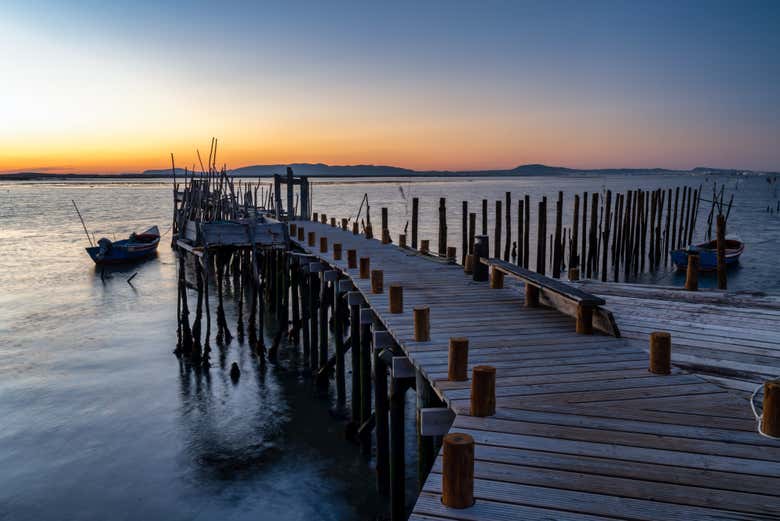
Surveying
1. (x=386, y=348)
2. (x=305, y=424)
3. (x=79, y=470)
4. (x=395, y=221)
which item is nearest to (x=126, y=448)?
(x=79, y=470)

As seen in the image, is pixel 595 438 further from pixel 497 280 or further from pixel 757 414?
pixel 497 280

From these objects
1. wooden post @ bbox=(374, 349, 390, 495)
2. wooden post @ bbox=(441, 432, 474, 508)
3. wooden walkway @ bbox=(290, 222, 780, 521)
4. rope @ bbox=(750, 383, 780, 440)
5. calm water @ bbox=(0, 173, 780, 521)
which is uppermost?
wooden post @ bbox=(441, 432, 474, 508)

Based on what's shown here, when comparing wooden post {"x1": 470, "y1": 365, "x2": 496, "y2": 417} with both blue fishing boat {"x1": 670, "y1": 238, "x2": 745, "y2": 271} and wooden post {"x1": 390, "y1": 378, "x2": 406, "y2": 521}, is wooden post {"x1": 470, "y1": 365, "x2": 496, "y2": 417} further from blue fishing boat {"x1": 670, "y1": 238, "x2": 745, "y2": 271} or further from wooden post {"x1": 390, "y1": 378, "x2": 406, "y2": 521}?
blue fishing boat {"x1": 670, "y1": 238, "x2": 745, "y2": 271}

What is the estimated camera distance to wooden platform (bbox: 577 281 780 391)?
6.40 m

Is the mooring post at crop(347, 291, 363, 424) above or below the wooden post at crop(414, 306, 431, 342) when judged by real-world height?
below

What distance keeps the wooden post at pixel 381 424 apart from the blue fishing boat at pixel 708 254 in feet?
72.7

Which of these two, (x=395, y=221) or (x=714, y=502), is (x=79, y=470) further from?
(x=395, y=221)

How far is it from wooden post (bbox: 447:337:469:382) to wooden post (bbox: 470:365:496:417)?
736mm

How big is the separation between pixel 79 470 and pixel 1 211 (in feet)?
238

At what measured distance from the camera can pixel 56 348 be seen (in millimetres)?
17109

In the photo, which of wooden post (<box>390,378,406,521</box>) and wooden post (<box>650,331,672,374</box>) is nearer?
wooden post (<box>650,331,672,374</box>)

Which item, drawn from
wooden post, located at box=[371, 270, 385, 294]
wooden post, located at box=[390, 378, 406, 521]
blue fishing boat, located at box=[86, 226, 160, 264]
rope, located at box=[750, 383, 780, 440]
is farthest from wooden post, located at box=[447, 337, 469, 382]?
blue fishing boat, located at box=[86, 226, 160, 264]

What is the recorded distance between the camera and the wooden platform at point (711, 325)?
6.40m

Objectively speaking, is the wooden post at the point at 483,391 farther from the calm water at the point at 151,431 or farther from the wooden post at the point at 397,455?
the calm water at the point at 151,431
